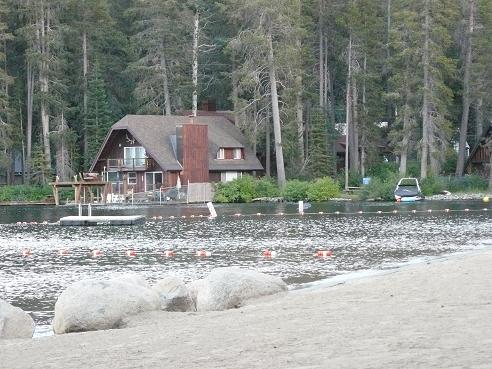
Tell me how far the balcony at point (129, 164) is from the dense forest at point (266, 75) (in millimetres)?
3185

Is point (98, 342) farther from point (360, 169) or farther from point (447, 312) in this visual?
point (360, 169)

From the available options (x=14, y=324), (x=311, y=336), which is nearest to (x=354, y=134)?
(x=14, y=324)

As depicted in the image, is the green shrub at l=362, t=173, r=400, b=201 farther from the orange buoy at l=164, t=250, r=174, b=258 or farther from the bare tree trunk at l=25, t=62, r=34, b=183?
the orange buoy at l=164, t=250, r=174, b=258

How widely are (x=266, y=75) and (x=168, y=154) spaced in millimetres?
10862

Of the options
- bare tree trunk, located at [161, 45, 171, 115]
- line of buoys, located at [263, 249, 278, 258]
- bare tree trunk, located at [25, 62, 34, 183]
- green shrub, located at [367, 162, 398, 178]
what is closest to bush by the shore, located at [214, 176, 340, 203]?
green shrub, located at [367, 162, 398, 178]

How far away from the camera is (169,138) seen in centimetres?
8450

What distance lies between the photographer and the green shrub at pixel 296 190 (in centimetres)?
7619

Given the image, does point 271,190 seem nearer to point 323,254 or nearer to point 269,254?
point 269,254

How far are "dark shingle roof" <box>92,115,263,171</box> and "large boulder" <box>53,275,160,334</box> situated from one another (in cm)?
6368

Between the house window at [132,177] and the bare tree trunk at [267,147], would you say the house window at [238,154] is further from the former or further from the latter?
the house window at [132,177]

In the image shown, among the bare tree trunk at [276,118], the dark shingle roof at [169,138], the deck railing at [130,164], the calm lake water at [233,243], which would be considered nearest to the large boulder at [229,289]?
the calm lake water at [233,243]

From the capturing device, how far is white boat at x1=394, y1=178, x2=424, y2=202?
72188 mm

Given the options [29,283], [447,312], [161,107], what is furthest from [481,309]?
[161,107]

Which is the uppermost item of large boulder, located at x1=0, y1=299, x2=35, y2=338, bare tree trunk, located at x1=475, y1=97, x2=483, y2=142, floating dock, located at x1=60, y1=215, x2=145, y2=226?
bare tree trunk, located at x1=475, y1=97, x2=483, y2=142
